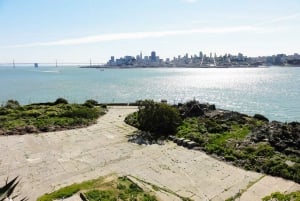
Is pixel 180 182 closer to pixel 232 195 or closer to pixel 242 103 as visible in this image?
pixel 232 195

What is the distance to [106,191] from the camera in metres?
12.2

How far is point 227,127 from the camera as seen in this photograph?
2223 cm

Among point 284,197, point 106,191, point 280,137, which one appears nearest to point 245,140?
point 280,137

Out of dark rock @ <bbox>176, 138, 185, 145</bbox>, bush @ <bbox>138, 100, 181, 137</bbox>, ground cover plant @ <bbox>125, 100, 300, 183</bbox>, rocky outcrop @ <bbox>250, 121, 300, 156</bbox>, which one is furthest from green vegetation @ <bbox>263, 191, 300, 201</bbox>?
bush @ <bbox>138, 100, 181, 137</bbox>

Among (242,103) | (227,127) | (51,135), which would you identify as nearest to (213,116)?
(227,127)

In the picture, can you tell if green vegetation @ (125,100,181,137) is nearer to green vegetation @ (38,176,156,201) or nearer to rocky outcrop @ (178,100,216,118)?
rocky outcrop @ (178,100,216,118)

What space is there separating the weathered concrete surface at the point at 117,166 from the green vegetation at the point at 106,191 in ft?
2.96

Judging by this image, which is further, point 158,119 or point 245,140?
point 158,119

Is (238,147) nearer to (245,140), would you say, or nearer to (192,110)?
(245,140)

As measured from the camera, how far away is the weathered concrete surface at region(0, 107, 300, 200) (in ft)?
43.6

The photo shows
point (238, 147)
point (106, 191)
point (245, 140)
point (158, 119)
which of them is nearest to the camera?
point (106, 191)

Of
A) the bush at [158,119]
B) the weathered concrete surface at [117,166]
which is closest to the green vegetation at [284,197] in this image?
the weathered concrete surface at [117,166]

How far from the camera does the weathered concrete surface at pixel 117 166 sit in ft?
43.6

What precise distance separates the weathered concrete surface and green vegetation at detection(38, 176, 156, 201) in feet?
2.96
